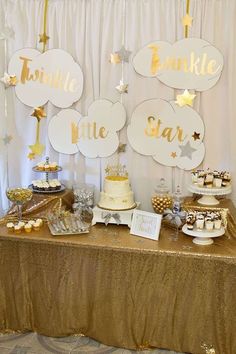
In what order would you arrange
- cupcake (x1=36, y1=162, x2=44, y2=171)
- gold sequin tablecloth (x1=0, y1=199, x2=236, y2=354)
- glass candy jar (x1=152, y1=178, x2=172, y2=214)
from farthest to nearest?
cupcake (x1=36, y1=162, x2=44, y2=171) < glass candy jar (x1=152, y1=178, x2=172, y2=214) < gold sequin tablecloth (x1=0, y1=199, x2=236, y2=354)

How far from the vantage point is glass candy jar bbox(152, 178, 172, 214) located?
7.64ft

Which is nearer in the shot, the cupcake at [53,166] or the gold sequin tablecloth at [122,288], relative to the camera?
the gold sequin tablecloth at [122,288]

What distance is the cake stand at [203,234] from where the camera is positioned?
200 centimetres

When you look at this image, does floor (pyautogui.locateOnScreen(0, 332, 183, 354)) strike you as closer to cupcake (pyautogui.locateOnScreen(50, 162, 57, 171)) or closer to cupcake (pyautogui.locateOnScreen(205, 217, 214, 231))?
cupcake (pyautogui.locateOnScreen(205, 217, 214, 231))

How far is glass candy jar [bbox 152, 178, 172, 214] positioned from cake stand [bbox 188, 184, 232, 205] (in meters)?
0.18

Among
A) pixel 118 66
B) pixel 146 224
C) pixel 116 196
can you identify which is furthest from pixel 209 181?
pixel 118 66

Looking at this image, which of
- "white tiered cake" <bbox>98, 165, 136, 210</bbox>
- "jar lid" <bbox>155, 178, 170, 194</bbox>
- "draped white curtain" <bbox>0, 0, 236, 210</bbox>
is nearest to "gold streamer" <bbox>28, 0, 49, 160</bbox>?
"draped white curtain" <bbox>0, 0, 236, 210</bbox>

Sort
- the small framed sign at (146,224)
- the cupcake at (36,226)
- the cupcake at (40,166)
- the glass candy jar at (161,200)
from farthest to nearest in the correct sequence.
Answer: the cupcake at (40,166) → the glass candy jar at (161,200) → the cupcake at (36,226) → the small framed sign at (146,224)

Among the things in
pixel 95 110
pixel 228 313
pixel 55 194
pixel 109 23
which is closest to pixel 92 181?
pixel 55 194

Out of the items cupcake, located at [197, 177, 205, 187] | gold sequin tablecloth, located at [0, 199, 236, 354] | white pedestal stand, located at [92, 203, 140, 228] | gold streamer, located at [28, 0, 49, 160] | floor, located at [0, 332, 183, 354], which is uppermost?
gold streamer, located at [28, 0, 49, 160]

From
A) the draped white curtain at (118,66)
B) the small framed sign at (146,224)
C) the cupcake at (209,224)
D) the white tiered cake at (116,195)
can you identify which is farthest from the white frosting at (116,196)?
the cupcake at (209,224)

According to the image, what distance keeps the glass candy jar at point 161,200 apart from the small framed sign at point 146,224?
214 mm

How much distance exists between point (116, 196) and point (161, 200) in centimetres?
29

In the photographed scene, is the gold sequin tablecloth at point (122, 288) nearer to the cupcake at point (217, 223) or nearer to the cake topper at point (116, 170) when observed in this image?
the cupcake at point (217, 223)
